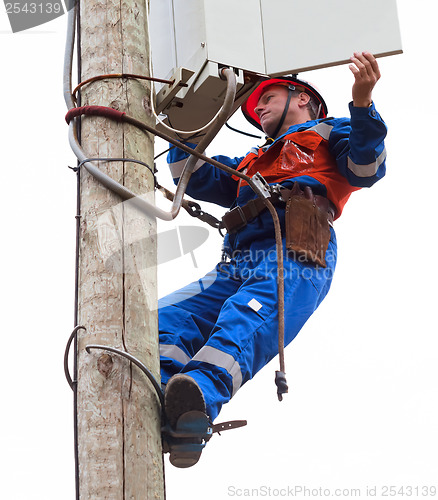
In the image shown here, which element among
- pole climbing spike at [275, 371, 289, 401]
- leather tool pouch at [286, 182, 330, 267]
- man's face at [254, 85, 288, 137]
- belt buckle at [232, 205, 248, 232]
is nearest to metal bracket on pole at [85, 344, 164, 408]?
pole climbing spike at [275, 371, 289, 401]

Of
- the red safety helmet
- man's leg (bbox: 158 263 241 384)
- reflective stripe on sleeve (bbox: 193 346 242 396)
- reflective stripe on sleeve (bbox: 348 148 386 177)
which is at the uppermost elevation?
the red safety helmet

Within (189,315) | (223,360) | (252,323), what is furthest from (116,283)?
(189,315)

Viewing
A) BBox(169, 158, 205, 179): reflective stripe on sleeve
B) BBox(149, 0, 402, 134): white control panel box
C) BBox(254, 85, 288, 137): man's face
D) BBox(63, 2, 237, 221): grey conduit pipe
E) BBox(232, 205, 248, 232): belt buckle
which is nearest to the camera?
BBox(63, 2, 237, 221): grey conduit pipe

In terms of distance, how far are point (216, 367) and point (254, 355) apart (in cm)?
24

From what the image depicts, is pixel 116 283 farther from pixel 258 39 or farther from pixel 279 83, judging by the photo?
pixel 279 83

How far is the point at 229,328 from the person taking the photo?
3.14 m

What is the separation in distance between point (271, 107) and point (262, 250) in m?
1.11

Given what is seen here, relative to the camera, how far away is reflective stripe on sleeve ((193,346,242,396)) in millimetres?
3004

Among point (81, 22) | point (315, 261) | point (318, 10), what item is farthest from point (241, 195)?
point (81, 22)

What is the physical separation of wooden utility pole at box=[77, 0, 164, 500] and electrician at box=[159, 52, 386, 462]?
18 centimetres

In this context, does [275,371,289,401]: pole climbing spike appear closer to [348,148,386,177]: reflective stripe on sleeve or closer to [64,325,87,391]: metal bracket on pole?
[64,325,87,391]: metal bracket on pole

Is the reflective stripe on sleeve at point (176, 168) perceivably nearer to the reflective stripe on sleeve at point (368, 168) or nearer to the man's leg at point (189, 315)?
the man's leg at point (189, 315)

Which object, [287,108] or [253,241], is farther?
[287,108]

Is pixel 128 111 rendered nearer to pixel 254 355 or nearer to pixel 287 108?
pixel 254 355
